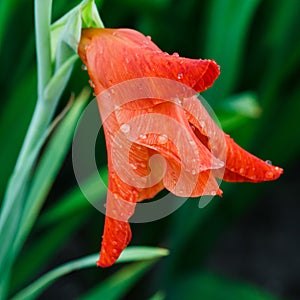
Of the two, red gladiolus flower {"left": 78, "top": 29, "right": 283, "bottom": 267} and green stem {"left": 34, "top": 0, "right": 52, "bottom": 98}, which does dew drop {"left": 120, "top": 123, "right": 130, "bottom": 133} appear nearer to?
red gladiolus flower {"left": 78, "top": 29, "right": 283, "bottom": 267}

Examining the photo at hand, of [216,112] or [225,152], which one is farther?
[216,112]

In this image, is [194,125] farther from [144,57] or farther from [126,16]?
[126,16]

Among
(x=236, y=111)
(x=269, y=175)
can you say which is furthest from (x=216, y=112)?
(x=269, y=175)

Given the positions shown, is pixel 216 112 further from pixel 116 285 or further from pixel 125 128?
pixel 125 128

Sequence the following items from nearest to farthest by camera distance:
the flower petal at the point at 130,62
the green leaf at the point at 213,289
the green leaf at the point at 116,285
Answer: the flower petal at the point at 130,62 < the green leaf at the point at 116,285 < the green leaf at the point at 213,289

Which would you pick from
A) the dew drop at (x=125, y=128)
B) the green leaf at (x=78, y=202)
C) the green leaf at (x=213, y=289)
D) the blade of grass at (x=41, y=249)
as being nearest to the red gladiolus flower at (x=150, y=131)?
the dew drop at (x=125, y=128)

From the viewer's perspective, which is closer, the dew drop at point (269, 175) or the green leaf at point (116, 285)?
the dew drop at point (269, 175)

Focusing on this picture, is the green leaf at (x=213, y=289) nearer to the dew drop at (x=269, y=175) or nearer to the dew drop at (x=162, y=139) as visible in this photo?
the dew drop at (x=269, y=175)
